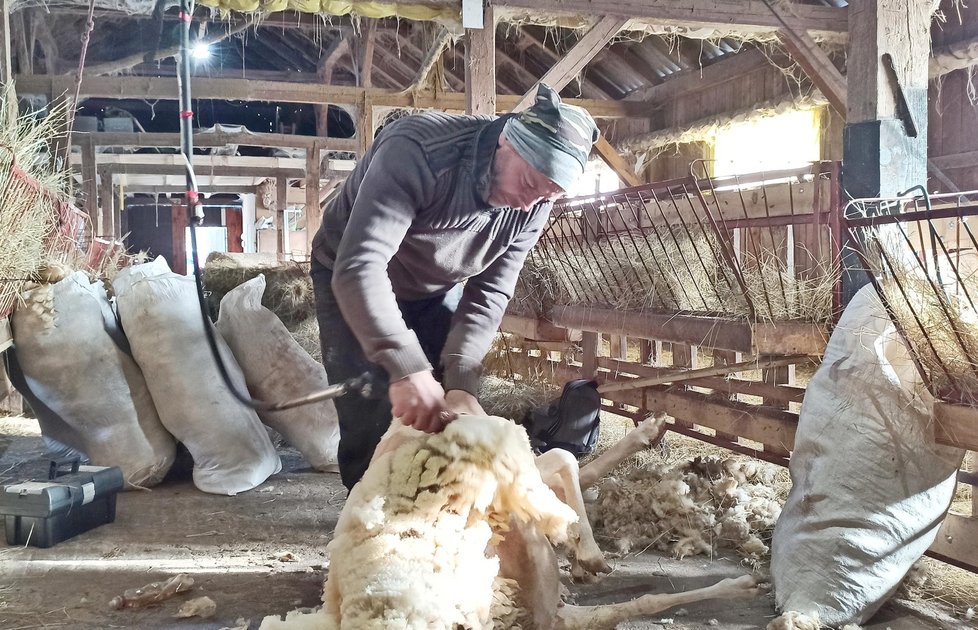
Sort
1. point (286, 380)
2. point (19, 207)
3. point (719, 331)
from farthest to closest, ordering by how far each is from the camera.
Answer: point (286, 380), point (719, 331), point (19, 207)

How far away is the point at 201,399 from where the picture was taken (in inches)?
139

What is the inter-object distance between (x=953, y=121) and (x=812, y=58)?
1795 millimetres

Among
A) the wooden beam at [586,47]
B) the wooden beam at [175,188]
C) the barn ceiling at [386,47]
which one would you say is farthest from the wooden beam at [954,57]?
the wooden beam at [175,188]

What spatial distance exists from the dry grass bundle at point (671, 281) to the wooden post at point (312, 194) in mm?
4046

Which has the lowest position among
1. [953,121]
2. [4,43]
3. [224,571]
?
[224,571]

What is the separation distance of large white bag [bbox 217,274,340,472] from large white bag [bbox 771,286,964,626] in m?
2.31

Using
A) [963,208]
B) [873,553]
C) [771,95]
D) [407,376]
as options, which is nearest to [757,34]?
[771,95]

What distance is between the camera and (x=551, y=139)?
1.76 m

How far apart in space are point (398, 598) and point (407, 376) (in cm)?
53

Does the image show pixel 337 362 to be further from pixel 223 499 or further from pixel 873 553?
pixel 873 553

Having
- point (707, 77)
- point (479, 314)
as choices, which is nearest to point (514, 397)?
point (479, 314)

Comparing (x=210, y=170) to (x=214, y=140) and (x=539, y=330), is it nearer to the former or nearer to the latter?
(x=214, y=140)

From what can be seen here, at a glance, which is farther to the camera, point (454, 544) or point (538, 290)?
point (538, 290)

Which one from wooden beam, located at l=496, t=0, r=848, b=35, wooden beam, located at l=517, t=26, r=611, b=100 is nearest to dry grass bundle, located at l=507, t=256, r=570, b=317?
wooden beam, located at l=496, t=0, r=848, b=35
